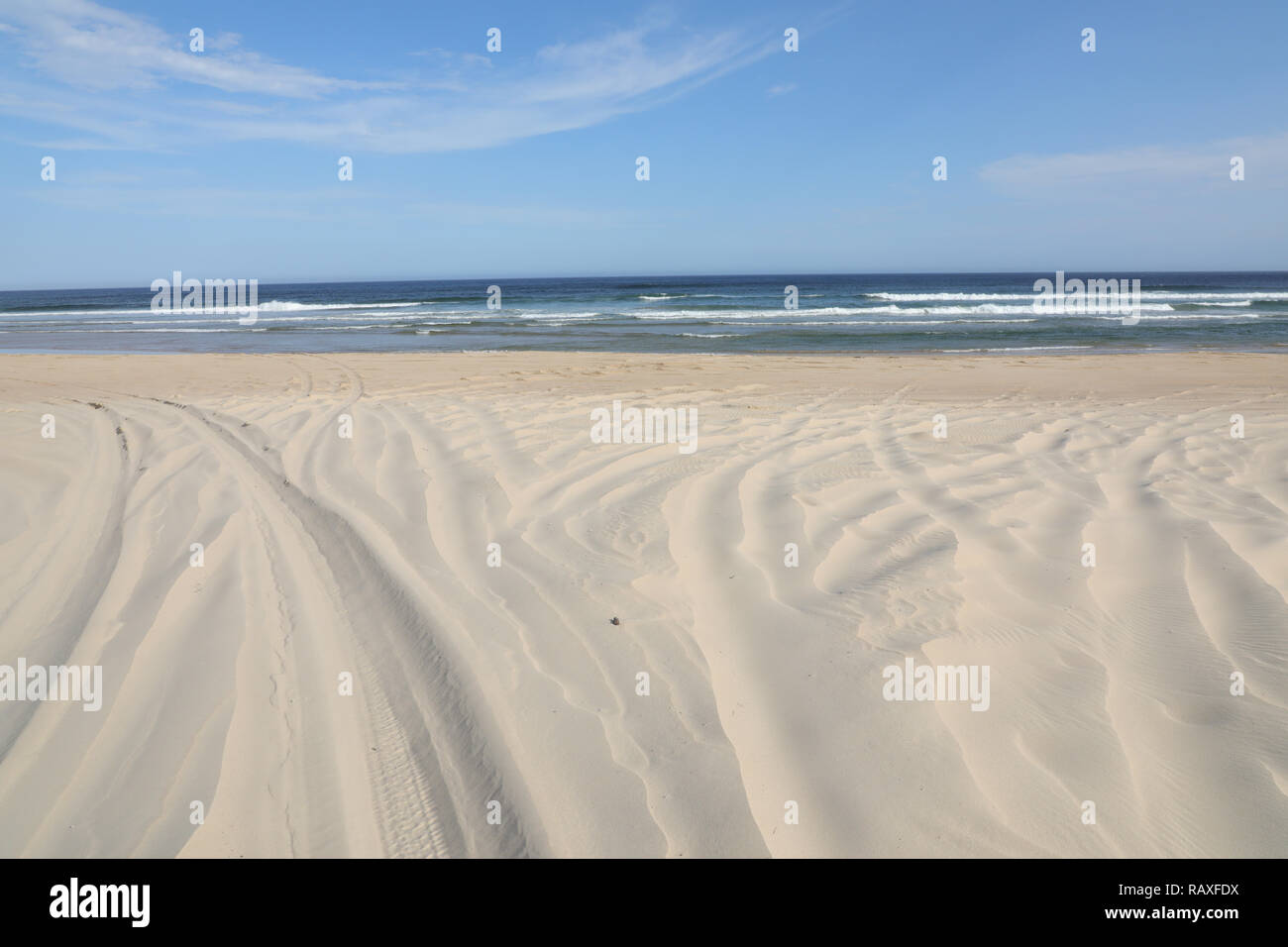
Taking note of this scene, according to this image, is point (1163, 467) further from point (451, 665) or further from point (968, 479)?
point (451, 665)

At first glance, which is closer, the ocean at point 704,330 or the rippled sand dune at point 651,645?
the rippled sand dune at point 651,645

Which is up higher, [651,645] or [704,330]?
[704,330]

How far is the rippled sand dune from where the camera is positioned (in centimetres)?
195

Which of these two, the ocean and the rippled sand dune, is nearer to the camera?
the rippled sand dune

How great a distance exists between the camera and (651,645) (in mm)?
2766

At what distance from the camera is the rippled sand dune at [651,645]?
195 centimetres

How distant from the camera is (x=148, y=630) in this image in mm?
2943

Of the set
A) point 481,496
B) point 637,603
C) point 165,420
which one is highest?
point 165,420

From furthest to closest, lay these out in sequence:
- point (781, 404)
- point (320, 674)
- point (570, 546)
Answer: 1. point (781, 404)
2. point (570, 546)
3. point (320, 674)

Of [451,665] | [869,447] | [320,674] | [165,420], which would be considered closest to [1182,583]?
[869,447]

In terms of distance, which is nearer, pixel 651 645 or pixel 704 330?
pixel 651 645

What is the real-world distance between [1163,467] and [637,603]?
4.00 m

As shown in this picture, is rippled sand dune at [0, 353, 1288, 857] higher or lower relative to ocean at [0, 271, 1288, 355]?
lower

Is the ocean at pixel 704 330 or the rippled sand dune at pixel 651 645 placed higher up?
the ocean at pixel 704 330
